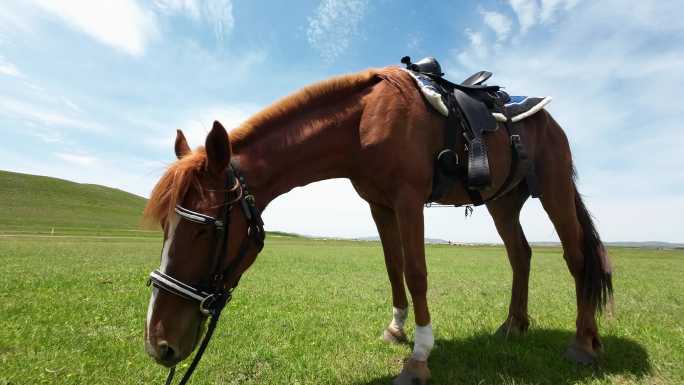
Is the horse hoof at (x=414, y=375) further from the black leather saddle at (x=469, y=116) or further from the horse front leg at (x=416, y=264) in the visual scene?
the black leather saddle at (x=469, y=116)

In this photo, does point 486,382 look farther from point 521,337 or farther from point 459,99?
point 459,99

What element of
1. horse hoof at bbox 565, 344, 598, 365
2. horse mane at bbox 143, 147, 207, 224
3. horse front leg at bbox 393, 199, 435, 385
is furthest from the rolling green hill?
horse hoof at bbox 565, 344, 598, 365

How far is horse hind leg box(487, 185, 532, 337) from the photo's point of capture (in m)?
4.62

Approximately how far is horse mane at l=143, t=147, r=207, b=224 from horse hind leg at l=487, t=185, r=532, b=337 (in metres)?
3.93

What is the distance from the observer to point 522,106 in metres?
4.31

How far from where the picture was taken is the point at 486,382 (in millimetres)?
3080

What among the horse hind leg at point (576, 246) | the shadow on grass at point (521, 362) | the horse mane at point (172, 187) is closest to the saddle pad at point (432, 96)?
the horse hind leg at point (576, 246)

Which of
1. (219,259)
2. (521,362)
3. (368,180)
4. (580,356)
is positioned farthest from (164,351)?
(580,356)

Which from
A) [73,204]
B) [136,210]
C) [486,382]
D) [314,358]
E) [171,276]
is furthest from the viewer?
[136,210]

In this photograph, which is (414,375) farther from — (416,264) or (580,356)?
(580,356)

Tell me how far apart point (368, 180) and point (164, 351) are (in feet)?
6.84

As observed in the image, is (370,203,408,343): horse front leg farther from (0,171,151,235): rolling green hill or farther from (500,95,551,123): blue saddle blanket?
(0,171,151,235): rolling green hill

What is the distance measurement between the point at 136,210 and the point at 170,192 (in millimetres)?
106926

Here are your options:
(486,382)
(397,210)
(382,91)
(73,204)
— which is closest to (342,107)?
(382,91)
